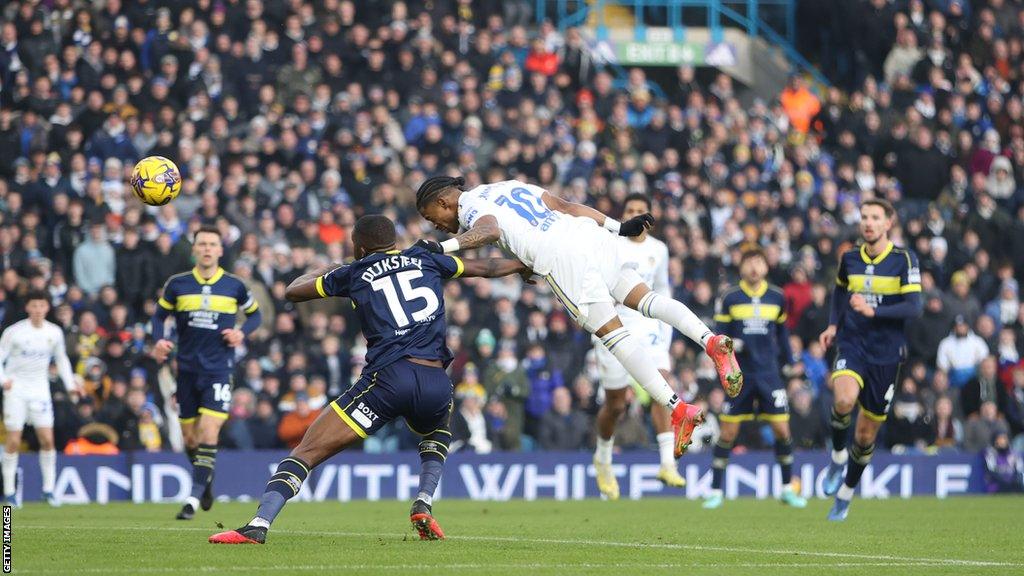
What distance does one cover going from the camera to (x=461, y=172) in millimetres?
25422

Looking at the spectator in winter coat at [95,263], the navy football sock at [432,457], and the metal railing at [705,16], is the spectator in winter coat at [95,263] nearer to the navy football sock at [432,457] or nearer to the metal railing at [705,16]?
the navy football sock at [432,457]

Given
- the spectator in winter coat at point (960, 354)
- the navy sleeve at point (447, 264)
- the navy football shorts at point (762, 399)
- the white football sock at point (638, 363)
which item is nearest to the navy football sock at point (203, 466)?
the white football sock at point (638, 363)

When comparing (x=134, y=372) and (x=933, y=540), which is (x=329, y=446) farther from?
(x=134, y=372)

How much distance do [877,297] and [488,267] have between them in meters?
5.26

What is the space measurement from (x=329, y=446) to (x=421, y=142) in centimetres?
1553

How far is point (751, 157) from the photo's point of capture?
28812mm

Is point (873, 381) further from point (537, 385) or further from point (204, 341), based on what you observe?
point (537, 385)

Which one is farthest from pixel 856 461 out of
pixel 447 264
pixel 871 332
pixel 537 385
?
pixel 537 385

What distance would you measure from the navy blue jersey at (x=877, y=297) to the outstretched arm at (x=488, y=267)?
4.83 m

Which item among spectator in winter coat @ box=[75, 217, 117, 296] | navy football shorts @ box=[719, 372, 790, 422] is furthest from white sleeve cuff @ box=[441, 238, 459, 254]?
spectator in winter coat @ box=[75, 217, 117, 296]

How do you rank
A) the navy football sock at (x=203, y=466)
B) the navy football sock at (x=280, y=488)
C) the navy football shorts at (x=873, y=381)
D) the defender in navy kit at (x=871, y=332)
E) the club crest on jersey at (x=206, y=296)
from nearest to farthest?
the navy football sock at (x=280, y=488) < the defender in navy kit at (x=871, y=332) < the navy football shorts at (x=873, y=381) < the navy football sock at (x=203, y=466) < the club crest on jersey at (x=206, y=296)

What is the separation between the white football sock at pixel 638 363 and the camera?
12.7m

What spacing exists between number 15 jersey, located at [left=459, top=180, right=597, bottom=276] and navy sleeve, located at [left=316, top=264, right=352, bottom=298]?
1700 mm

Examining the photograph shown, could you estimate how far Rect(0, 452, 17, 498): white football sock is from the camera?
19.1 meters
